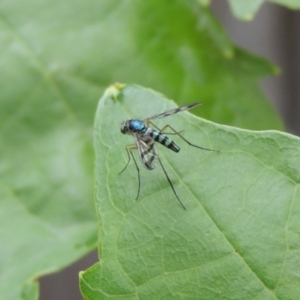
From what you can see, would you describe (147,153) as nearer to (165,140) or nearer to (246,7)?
(165,140)

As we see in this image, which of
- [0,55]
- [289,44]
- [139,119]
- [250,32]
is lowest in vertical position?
[139,119]

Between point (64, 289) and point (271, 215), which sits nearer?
point (271, 215)

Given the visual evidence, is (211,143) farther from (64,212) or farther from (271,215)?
(64,212)

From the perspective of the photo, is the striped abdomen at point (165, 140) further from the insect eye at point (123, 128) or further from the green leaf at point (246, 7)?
the green leaf at point (246, 7)

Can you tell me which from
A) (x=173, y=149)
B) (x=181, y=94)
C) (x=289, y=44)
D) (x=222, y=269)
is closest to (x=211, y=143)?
(x=173, y=149)

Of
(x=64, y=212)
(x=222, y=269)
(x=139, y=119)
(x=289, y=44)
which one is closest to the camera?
(x=222, y=269)

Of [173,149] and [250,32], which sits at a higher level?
[250,32]

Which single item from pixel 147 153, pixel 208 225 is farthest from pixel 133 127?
pixel 208 225
